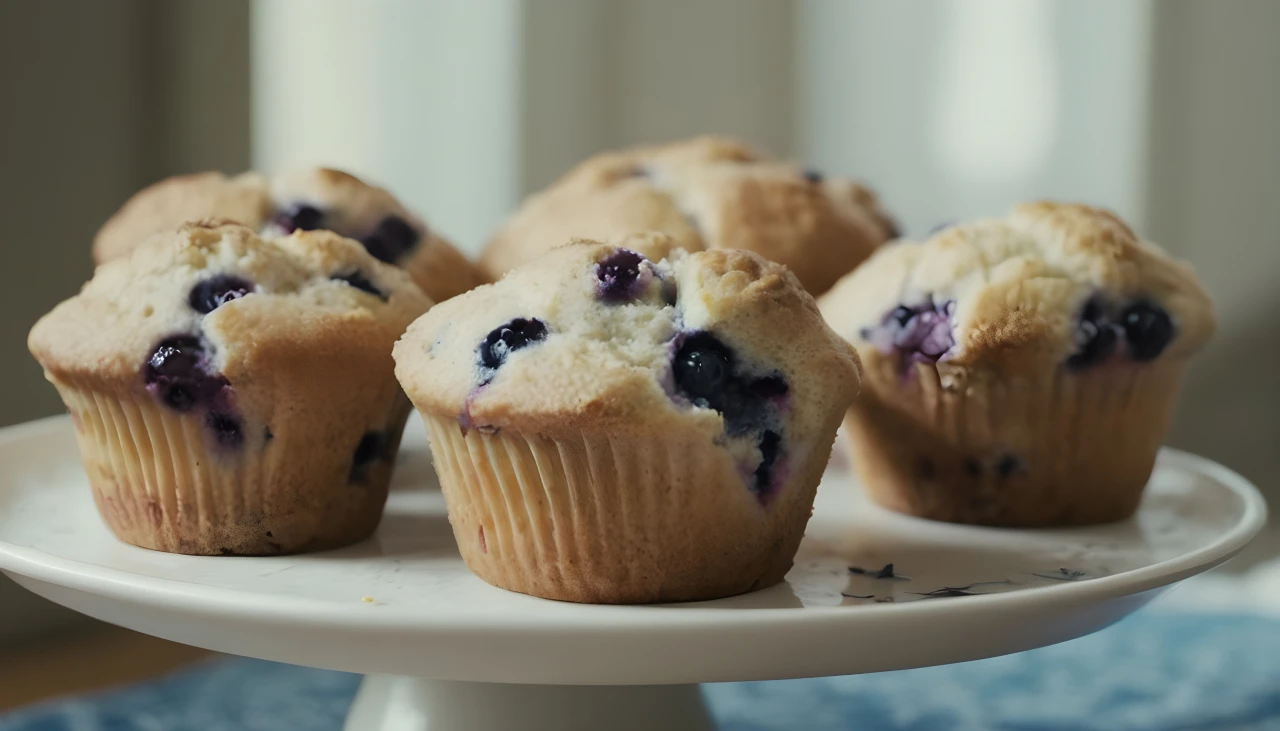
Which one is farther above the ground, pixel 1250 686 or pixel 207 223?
pixel 207 223

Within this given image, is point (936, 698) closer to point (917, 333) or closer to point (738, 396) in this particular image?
point (917, 333)

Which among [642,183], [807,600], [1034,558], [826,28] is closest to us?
[807,600]

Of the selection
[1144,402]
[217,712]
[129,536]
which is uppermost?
[1144,402]

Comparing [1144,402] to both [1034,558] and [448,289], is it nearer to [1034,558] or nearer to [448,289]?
[1034,558]

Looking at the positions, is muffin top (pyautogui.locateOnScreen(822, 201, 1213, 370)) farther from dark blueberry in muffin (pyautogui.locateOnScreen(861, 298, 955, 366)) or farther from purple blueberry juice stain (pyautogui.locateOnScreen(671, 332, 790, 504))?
purple blueberry juice stain (pyautogui.locateOnScreen(671, 332, 790, 504))

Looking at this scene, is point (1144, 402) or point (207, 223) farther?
point (1144, 402)

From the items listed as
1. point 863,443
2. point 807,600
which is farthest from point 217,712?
point 807,600

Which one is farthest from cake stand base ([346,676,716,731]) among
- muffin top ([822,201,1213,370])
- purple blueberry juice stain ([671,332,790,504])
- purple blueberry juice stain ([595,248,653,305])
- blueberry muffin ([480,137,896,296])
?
blueberry muffin ([480,137,896,296])
